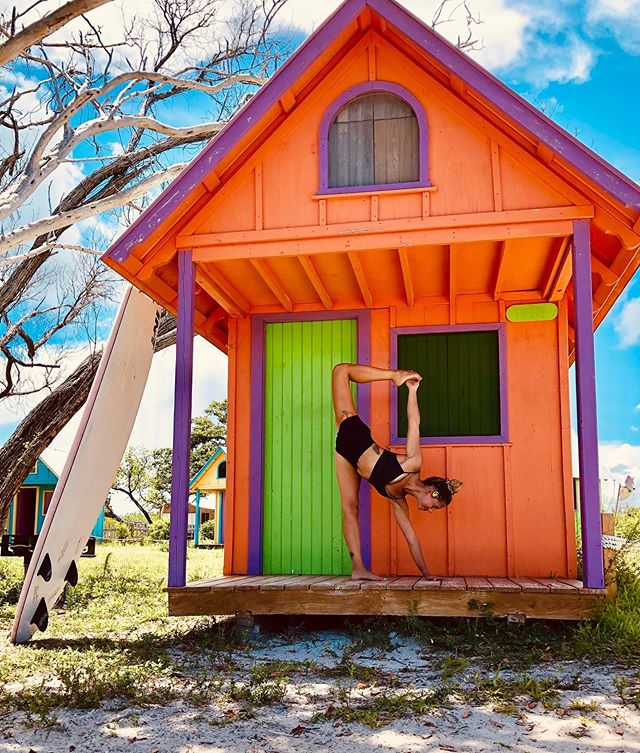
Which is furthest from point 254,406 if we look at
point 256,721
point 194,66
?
point 194,66

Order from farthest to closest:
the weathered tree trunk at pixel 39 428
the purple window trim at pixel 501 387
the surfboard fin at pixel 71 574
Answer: the weathered tree trunk at pixel 39 428 < the purple window trim at pixel 501 387 < the surfboard fin at pixel 71 574

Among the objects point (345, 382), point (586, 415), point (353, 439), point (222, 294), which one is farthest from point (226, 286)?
point (586, 415)

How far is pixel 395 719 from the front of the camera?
4.54 metres

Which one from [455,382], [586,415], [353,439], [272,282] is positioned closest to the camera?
[586,415]

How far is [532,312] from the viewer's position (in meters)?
8.04

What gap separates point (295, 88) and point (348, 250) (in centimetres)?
158

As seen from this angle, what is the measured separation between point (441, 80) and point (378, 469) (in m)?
3.48

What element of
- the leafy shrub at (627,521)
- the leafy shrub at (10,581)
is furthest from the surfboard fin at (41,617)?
the leafy shrub at (627,521)

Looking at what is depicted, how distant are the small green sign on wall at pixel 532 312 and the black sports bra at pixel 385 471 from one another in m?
2.10

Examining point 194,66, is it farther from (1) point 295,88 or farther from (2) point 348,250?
(2) point 348,250

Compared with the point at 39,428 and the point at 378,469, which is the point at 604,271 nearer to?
the point at 378,469

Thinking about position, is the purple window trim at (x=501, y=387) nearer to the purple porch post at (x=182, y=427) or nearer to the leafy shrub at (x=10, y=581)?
the purple porch post at (x=182, y=427)

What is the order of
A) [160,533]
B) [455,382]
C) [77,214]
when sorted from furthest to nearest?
[160,533], [77,214], [455,382]

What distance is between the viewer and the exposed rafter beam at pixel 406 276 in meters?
7.09
